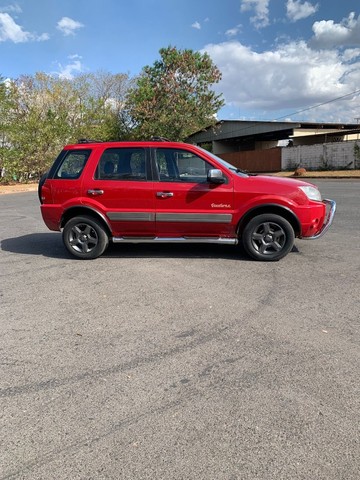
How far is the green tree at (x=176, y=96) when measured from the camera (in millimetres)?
35500

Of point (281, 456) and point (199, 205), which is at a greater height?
point (199, 205)

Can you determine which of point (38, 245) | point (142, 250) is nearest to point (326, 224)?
point (142, 250)

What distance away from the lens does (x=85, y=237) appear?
638 cm

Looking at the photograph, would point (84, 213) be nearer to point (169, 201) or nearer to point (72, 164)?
point (72, 164)

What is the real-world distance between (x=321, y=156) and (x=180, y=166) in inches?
1157

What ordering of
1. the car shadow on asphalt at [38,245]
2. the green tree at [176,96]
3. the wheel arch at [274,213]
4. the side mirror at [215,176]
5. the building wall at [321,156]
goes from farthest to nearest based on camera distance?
the green tree at [176,96]
the building wall at [321,156]
the car shadow on asphalt at [38,245]
the wheel arch at [274,213]
the side mirror at [215,176]

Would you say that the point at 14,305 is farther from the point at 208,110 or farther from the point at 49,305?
the point at 208,110

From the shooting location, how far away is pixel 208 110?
37.2m

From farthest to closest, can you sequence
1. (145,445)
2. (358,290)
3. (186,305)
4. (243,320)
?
(358,290)
(186,305)
(243,320)
(145,445)

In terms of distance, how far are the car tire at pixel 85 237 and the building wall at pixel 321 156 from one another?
2836 centimetres

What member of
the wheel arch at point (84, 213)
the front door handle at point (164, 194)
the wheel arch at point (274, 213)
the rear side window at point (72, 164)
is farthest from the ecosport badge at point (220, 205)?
the rear side window at point (72, 164)

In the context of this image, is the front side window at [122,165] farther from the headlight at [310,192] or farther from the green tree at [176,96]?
the green tree at [176,96]

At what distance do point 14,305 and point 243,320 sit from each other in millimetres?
2688

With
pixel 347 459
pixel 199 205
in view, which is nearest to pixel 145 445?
pixel 347 459
